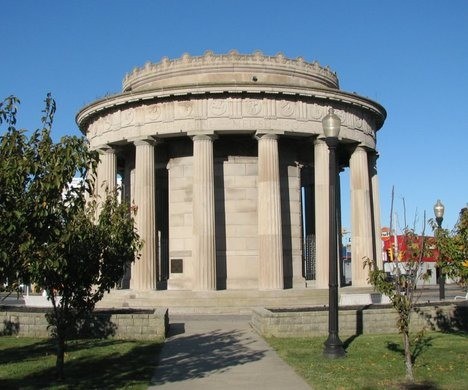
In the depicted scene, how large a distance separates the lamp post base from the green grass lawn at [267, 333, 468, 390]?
0.21 meters

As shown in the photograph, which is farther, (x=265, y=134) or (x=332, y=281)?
(x=265, y=134)

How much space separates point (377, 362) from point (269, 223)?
55.5 ft

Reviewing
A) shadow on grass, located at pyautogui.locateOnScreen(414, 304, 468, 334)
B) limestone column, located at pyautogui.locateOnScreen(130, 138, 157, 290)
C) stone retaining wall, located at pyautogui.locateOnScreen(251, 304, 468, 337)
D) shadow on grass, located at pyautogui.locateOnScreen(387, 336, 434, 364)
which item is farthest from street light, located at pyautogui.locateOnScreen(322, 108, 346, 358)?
limestone column, located at pyautogui.locateOnScreen(130, 138, 157, 290)

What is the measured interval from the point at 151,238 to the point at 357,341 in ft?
53.4

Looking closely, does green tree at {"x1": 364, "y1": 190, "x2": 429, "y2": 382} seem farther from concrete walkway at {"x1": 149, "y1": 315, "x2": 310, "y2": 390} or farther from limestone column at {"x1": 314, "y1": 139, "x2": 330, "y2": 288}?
limestone column at {"x1": 314, "y1": 139, "x2": 330, "y2": 288}

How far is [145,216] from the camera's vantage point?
3284 centimetres

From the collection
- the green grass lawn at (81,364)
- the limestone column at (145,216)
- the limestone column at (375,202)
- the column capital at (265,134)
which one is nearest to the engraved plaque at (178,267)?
the limestone column at (145,216)

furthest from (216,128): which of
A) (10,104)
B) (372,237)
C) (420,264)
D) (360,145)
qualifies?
(10,104)

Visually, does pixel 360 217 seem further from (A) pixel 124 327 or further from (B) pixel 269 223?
(A) pixel 124 327

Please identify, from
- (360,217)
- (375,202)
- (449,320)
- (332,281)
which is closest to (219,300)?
(360,217)

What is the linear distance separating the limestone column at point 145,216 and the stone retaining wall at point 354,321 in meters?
11.6

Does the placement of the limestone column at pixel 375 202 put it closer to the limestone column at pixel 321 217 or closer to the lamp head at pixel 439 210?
the limestone column at pixel 321 217

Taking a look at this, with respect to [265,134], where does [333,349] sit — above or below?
below

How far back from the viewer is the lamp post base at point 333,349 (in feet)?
52.1
